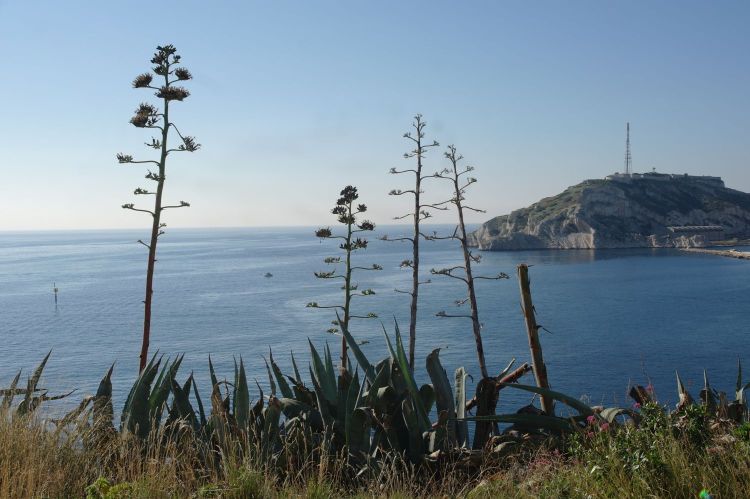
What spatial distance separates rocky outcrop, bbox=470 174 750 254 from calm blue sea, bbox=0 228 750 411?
49186 mm

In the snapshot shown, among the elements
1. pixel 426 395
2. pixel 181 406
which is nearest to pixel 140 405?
pixel 181 406

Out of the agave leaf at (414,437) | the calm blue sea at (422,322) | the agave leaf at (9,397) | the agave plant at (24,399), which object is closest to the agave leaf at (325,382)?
the agave leaf at (414,437)

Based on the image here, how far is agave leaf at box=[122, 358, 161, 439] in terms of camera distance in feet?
19.4

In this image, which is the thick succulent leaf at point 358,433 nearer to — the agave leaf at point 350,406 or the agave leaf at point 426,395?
the agave leaf at point 350,406

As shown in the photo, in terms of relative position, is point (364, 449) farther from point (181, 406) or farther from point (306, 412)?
point (181, 406)

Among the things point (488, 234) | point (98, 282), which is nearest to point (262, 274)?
point (98, 282)

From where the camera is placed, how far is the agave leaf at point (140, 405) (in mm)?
5926

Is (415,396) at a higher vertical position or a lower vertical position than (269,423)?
higher

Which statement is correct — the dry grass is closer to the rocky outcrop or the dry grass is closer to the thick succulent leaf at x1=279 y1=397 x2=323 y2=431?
the thick succulent leaf at x1=279 y1=397 x2=323 y2=431

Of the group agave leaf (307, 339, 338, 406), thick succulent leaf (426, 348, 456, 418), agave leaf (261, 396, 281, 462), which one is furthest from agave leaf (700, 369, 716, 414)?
agave leaf (261, 396, 281, 462)

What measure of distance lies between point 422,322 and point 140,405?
57.5 metres

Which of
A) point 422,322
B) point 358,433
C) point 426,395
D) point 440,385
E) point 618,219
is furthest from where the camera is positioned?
point 618,219

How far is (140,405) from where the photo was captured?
602 centimetres

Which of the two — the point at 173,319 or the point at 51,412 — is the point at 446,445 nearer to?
the point at 51,412
